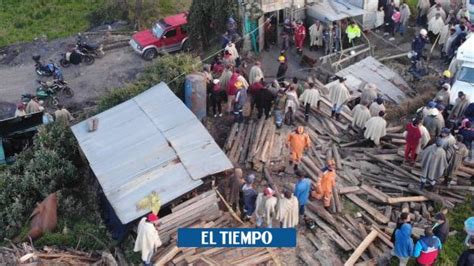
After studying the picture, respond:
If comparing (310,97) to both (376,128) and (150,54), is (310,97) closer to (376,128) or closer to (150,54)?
(376,128)

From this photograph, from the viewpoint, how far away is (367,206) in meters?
15.9

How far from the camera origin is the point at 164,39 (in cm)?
2836

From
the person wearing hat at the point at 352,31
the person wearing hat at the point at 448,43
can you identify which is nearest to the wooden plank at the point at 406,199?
the person wearing hat at the point at 448,43

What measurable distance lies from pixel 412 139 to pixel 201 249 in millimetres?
6912

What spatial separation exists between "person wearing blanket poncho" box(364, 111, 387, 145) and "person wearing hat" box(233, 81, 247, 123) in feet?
12.8

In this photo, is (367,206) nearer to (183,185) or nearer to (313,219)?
(313,219)

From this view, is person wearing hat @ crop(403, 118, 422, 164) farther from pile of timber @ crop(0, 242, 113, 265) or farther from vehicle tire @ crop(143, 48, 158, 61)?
vehicle tire @ crop(143, 48, 158, 61)

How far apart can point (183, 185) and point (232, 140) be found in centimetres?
362

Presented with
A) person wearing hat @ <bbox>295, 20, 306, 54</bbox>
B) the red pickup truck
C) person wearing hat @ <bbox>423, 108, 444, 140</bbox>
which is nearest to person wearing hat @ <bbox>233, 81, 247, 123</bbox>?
person wearing hat @ <bbox>423, 108, 444, 140</bbox>

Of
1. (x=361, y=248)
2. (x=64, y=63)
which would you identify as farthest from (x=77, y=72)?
(x=361, y=248)

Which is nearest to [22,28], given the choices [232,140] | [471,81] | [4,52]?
[4,52]

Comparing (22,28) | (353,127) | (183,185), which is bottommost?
(22,28)

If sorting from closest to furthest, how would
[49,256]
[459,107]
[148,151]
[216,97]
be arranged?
1. [49,256]
2. [148,151]
3. [459,107]
4. [216,97]

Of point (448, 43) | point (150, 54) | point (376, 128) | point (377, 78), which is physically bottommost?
point (150, 54)
